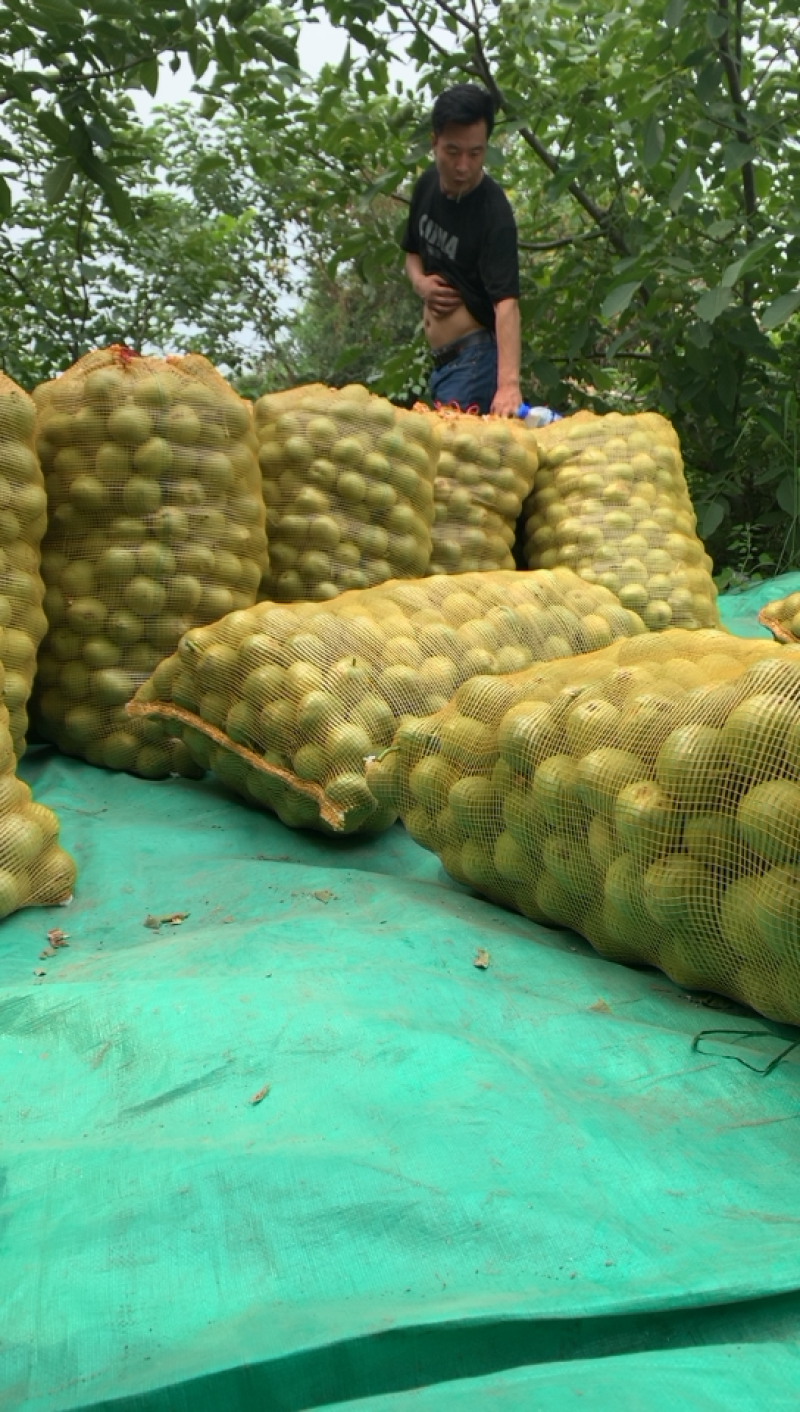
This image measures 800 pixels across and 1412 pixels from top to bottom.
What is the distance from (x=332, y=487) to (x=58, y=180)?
1507 mm

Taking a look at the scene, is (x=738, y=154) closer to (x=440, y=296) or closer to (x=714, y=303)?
(x=714, y=303)

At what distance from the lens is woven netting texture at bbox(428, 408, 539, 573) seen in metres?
2.93

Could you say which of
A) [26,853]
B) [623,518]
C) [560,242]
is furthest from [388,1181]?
[560,242]

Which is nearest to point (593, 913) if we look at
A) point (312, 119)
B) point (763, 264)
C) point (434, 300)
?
point (434, 300)

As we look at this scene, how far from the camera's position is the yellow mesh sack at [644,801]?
127 cm

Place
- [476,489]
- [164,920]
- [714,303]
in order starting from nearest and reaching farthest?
[164,920] < [476,489] < [714,303]

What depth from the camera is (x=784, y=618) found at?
2.47 m

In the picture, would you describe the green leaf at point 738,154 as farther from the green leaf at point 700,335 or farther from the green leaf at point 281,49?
the green leaf at point 281,49

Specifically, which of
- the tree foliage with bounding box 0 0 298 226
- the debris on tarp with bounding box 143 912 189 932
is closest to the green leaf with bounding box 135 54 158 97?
the tree foliage with bounding box 0 0 298 226

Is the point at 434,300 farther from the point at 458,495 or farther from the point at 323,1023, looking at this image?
the point at 323,1023

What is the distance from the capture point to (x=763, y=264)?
4.29m

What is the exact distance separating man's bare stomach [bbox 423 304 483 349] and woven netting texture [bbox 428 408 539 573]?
1149 millimetres

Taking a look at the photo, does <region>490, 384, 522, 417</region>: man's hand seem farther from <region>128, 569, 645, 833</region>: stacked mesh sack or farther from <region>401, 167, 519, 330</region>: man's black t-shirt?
<region>128, 569, 645, 833</region>: stacked mesh sack

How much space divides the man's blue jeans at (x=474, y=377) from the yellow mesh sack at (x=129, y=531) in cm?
169
